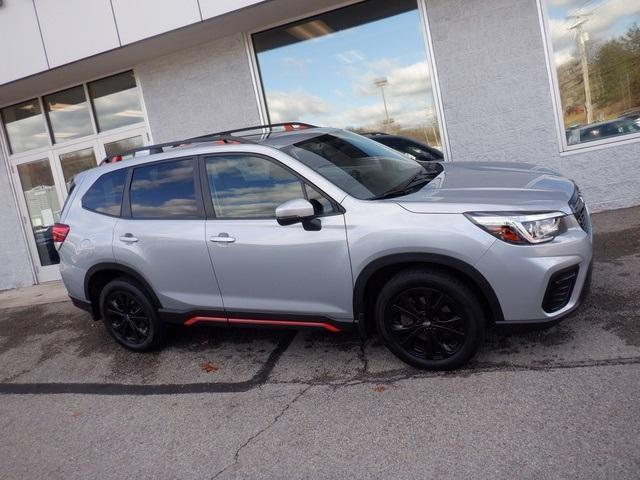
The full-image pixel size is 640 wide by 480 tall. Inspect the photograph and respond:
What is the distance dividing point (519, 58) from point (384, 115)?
1962mm

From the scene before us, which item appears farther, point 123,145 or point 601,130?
point 123,145

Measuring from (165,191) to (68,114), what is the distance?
653 centimetres

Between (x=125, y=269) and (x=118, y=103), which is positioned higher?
(x=118, y=103)

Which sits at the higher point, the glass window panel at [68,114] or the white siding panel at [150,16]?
the white siding panel at [150,16]

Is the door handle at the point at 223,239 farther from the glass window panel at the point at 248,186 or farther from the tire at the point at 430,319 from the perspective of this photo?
the tire at the point at 430,319

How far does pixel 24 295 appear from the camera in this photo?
31.5 feet

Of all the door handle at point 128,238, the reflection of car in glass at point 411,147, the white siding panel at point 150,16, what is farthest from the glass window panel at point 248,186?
the white siding panel at point 150,16

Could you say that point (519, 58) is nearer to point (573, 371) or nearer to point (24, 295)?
point (573, 371)

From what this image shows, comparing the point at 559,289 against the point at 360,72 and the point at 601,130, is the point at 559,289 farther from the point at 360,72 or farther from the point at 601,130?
the point at 360,72

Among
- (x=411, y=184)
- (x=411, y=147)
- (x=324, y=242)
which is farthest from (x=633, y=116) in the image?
(x=324, y=242)

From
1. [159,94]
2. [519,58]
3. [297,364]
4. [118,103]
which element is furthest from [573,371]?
[118,103]

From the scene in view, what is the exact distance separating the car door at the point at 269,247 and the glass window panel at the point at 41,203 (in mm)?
7124

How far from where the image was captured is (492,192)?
148 inches

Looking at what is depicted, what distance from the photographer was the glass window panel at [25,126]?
10.3m
